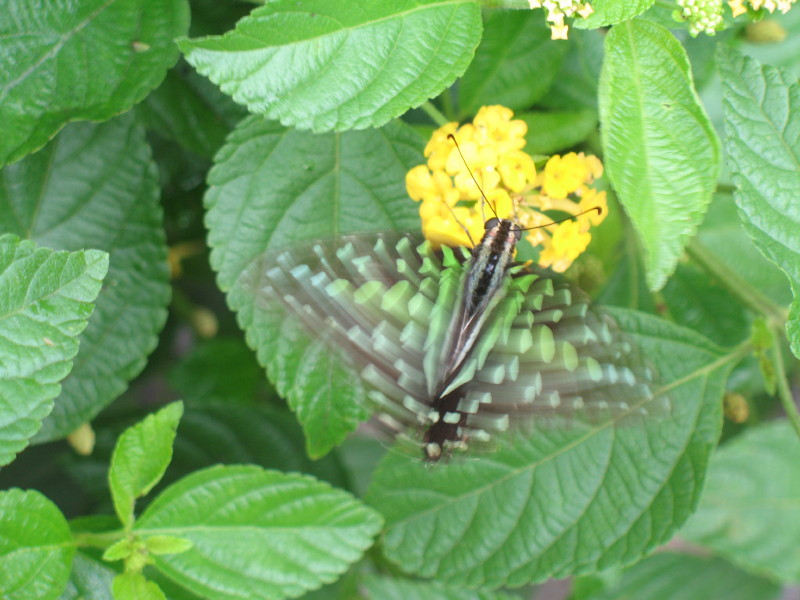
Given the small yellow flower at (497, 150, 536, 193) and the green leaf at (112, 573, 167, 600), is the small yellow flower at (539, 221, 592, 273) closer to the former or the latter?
the small yellow flower at (497, 150, 536, 193)

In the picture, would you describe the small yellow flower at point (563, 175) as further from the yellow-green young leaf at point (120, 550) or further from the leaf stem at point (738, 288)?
the yellow-green young leaf at point (120, 550)

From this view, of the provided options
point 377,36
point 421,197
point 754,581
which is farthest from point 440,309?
point 754,581

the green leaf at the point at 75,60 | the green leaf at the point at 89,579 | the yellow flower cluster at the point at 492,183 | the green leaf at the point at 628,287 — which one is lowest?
the green leaf at the point at 89,579

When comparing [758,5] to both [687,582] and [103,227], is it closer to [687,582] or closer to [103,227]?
[103,227]

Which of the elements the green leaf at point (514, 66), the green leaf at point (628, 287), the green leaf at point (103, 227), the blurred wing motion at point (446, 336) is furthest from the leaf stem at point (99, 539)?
the green leaf at point (628, 287)

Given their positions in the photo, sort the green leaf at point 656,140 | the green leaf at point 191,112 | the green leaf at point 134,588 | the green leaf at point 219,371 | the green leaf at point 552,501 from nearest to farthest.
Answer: the green leaf at point 656,140 → the green leaf at point 134,588 → the green leaf at point 552,501 → the green leaf at point 191,112 → the green leaf at point 219,371

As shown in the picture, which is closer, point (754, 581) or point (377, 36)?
point (377, 36)

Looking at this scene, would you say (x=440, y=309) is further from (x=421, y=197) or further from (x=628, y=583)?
(x=628, y=583)

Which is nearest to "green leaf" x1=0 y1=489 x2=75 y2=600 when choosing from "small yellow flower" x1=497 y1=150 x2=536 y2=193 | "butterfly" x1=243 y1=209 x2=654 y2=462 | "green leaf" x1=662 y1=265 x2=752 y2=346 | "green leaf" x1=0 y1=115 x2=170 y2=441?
"green leaf" x1=0 y1=115 x2=170 y2=441

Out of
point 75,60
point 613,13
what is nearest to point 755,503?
point 613,13
